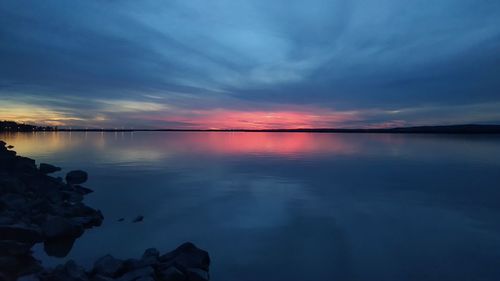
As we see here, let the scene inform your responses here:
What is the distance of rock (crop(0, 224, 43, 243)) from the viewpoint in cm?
1108

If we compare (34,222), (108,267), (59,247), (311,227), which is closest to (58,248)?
(59,247)

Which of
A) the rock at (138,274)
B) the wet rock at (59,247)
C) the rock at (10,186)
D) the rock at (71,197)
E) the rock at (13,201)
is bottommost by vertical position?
the wet rock at (59,247)

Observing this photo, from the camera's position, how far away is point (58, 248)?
478 inches

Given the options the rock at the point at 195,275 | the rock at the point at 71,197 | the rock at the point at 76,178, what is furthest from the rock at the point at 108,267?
the rock at the point at 76,178

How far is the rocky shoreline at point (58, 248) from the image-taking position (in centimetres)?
862

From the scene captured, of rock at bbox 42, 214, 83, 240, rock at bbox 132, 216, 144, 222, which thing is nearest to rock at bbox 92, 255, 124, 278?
rock at bbox 42, 214, 83, 240

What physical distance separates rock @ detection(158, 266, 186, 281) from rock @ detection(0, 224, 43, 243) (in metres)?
6.58

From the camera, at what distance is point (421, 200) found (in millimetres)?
21250

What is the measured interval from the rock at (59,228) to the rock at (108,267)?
4680 millimetres

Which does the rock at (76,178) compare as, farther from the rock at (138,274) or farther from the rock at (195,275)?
the rock at (195,275)

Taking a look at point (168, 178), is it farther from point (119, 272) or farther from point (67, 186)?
point (119, 272)

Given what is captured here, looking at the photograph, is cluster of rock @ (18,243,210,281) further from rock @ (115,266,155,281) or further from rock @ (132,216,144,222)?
rock @ (132,216,144,222)

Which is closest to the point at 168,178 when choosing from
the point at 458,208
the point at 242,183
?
the point at 242,183

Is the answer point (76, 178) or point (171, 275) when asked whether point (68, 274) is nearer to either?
point (171, 275)
